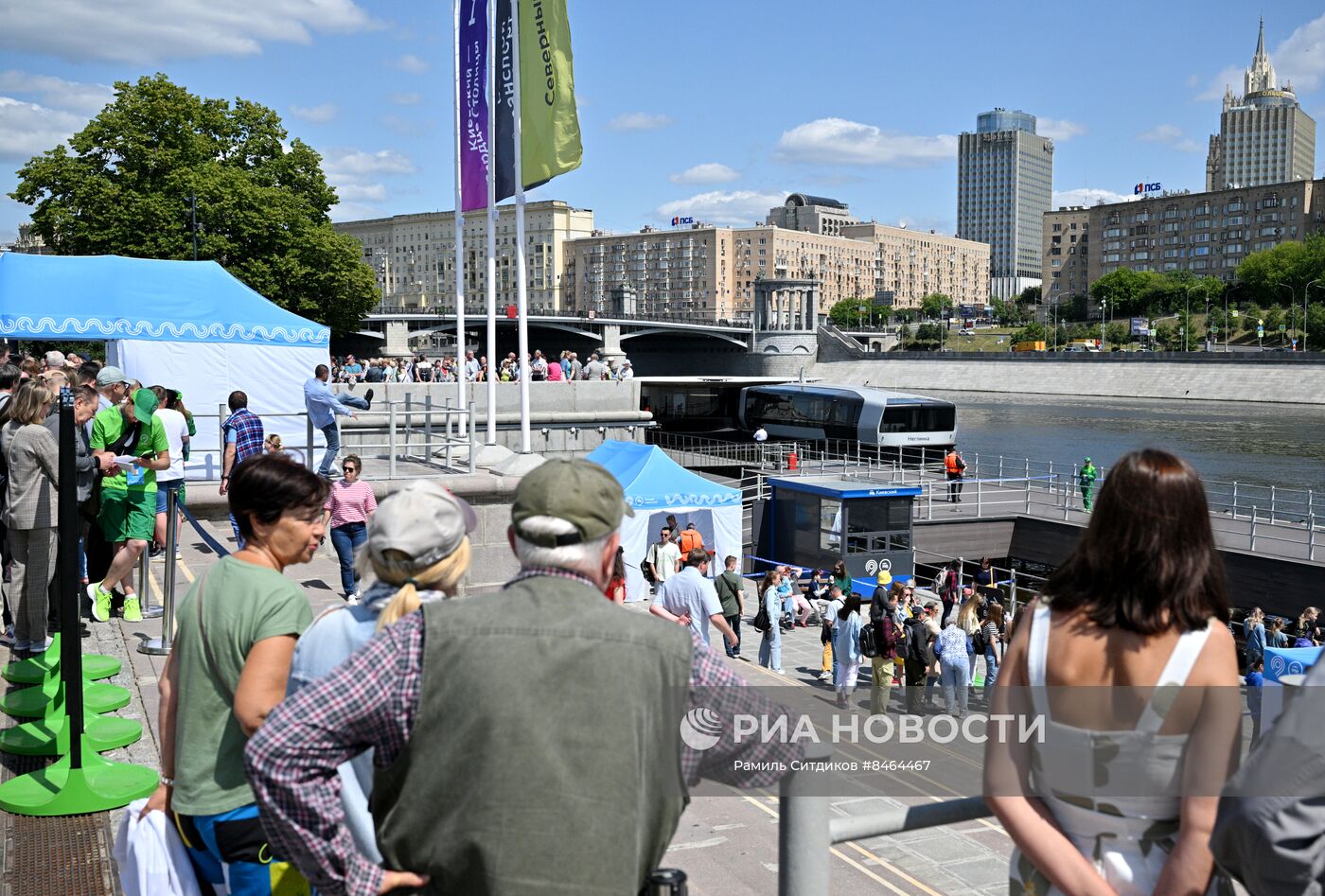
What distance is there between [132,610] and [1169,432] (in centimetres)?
6084

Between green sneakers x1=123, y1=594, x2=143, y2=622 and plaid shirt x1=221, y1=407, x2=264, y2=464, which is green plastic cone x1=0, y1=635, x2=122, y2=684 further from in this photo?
plaid shirt x1=221, y1=407, x2=264, y2=464

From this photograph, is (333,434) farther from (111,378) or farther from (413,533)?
(413,533)

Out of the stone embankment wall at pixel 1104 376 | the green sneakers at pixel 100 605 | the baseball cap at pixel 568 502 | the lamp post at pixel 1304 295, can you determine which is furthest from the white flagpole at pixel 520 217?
the lamp post at pixel 1304 295

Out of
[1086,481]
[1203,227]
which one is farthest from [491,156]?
[1203,227]

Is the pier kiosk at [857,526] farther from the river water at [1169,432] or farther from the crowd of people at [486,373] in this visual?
the river water at [1169,432]

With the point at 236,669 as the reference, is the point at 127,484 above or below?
below

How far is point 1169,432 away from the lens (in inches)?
2424

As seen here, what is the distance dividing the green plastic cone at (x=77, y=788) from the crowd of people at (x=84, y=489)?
1.14m

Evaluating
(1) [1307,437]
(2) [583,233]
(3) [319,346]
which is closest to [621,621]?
(3) [319,346]

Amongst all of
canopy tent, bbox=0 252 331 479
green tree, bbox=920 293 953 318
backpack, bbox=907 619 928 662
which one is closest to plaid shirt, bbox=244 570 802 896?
backpack, bbox=907 619 928 662

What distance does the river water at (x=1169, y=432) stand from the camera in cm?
4762

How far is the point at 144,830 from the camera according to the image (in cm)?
289

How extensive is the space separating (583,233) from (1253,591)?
595 feet

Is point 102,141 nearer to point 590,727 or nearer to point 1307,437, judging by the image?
point 590,727
